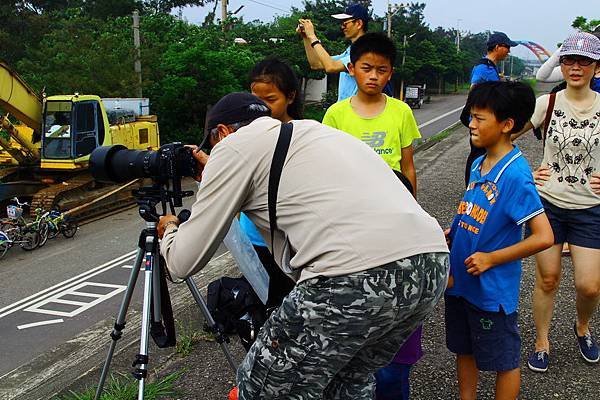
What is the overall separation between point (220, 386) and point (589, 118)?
7.70 feet

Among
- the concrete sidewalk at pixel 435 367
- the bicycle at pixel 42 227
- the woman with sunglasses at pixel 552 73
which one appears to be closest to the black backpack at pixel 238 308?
the concrete sidewalk at pixel 435 367

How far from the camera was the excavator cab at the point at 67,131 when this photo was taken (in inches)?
418

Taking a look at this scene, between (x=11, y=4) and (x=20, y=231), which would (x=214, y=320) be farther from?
(x=11, y=4)

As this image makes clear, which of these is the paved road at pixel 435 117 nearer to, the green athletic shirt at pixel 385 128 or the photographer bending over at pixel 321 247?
the green athletic shirt at pixel 385 128

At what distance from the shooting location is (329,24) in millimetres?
37219

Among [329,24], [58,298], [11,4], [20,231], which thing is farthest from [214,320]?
[329,24]

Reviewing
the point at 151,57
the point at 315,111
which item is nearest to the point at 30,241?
the point at 151,57

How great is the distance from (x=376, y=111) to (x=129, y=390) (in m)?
1.93

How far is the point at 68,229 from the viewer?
8.88 meters

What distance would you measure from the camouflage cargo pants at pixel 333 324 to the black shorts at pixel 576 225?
1.66m

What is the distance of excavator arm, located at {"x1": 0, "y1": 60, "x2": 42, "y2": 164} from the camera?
10078 mm

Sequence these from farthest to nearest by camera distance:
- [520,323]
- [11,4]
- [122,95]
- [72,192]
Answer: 1. [11,4]
2. [122,95]
3. [72,192]
4. [520,323]

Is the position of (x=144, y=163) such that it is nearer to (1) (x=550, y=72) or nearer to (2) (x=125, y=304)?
(2) (x=125, y=304)

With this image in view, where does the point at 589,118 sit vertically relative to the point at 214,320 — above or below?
above
